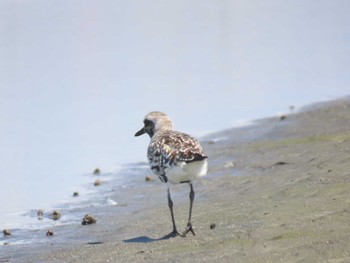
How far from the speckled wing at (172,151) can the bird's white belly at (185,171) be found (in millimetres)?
45

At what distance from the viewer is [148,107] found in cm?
2030

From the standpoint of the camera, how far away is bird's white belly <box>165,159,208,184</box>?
1012cm

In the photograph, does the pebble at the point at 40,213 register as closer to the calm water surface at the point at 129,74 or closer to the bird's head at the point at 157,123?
the calm water surface at the point at 129,74

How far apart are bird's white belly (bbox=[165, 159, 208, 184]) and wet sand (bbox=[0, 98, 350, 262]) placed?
0.57 m

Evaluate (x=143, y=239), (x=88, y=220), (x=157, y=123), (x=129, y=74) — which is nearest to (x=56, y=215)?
(x=88, y=220)

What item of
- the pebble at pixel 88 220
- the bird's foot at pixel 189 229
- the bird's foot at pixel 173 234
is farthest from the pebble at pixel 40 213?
the bird's foot at pixel 189 229

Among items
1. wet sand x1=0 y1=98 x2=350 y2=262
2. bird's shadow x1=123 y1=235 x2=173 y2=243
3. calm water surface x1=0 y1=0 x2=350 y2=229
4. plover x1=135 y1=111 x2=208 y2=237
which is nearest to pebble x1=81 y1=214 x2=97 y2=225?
wet sand x1=0 y1=98 x2=350 y2=262

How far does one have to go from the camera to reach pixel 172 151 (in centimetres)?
1017

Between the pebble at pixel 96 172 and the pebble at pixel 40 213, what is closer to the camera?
the pebble at pixel 40 213

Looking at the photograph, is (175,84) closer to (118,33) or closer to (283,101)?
(283,101)

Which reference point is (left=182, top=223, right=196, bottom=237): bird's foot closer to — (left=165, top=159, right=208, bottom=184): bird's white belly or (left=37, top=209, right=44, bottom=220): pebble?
(left=165, top=159, right=208, bottom=184): bird's white belly

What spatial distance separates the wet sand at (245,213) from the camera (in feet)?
28.7

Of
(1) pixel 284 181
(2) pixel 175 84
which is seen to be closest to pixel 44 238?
(1) pixel 284 181

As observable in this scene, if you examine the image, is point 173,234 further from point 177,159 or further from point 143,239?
point 177,159
